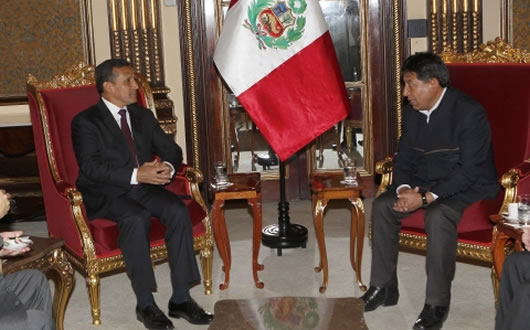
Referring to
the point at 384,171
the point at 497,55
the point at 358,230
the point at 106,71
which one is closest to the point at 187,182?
the point at 106,71

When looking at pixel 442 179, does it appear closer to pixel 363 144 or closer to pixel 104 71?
pixel 104 71

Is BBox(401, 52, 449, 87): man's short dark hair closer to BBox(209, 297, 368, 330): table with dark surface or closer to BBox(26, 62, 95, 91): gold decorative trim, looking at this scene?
BBox(209, 297, 368, 330): table with dark surface

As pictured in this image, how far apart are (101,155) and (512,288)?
2.19 metres

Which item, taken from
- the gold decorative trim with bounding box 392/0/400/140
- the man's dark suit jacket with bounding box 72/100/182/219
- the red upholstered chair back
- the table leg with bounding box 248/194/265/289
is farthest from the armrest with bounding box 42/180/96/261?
the gold decorative trim with bounding box 392/0/400/140

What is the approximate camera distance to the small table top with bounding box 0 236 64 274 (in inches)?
122

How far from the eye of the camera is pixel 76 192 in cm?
396

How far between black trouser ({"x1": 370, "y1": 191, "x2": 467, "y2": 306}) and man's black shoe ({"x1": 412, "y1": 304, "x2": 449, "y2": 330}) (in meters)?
0.02

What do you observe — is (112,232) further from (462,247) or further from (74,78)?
(462,247)

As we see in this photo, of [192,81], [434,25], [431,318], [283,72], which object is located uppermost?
[434,25]

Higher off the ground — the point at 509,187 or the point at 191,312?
the point at 509,187

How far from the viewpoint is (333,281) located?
4.50m

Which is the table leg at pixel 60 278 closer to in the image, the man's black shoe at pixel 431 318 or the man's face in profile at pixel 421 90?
the man's black shoe at pixel 431 318

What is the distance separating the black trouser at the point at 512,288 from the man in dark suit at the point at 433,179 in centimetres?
63

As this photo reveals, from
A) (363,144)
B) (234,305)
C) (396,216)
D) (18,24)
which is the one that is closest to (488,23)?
(363,144)
